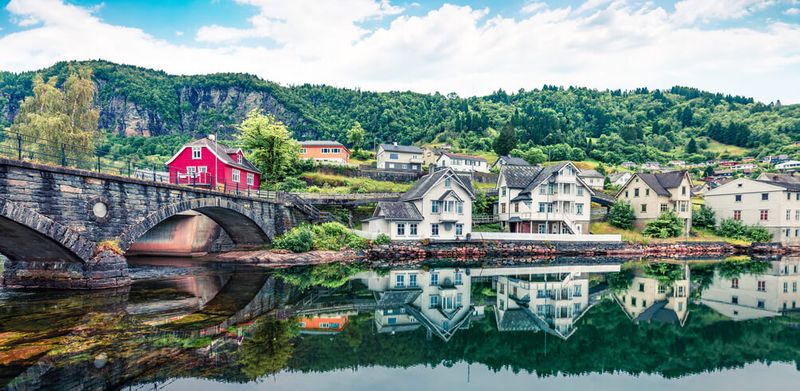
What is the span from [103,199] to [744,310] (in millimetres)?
33084

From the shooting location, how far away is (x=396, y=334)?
17.6m

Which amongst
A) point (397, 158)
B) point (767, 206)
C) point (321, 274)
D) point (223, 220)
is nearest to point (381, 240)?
point (321, 274)

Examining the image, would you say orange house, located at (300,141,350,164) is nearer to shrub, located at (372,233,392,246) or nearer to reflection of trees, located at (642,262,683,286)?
shrub, located at (372,233,392,246)

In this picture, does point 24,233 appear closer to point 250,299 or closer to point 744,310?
point 250,299

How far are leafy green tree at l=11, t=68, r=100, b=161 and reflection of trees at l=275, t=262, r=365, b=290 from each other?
30399mm

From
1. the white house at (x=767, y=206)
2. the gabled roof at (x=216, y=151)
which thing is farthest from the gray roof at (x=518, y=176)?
the gabled roof at (x=216, y=151)

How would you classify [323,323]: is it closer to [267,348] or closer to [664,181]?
[267,348]

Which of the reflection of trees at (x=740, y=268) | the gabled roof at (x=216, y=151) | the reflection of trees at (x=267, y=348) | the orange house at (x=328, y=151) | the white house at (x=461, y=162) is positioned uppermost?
the orange house at (x=328, y=151)

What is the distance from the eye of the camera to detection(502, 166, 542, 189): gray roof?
5656cm

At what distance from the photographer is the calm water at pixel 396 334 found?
41.9ft

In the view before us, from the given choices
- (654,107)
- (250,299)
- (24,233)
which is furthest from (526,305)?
(654,107)

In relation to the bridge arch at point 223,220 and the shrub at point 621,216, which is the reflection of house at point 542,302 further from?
the shrub at point 621,216

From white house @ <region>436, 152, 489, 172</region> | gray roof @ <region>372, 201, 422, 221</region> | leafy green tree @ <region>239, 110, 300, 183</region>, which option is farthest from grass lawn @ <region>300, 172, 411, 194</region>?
white house @ <region>436, 152, 489, 172</region>

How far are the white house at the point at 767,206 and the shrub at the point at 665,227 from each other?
1044cm
